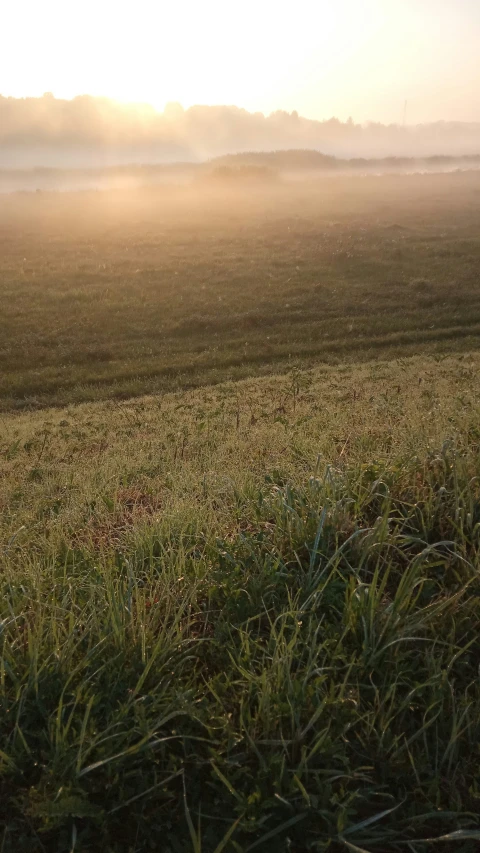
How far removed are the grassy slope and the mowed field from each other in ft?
56.1

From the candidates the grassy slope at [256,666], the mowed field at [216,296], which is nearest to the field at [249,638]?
the grassy slope at [256,666]

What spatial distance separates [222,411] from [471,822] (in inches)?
453

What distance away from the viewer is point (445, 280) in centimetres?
3531

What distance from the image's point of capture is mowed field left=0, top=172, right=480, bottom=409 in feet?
81.4

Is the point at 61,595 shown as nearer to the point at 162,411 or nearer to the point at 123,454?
the point at 123,454

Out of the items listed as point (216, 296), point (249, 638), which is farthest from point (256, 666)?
point (216, 296)

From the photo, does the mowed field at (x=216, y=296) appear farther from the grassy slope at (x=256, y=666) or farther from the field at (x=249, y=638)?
the grassy slope at (x=256, y=666)

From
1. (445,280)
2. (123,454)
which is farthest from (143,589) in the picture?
(445,280)

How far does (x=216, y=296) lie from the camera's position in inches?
1346

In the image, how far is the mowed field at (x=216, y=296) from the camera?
24797 mm

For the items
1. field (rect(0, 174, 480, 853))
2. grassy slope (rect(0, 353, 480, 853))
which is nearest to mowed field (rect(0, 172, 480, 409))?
field (rect(0, 174, 480, 853))

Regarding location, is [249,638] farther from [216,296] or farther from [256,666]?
[216,296]

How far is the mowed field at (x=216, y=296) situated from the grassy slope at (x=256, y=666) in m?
17.1

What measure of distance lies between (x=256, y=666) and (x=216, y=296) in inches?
1246
